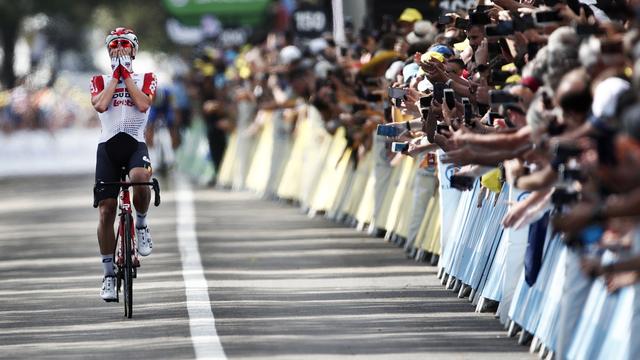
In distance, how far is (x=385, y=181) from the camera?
22875 mm

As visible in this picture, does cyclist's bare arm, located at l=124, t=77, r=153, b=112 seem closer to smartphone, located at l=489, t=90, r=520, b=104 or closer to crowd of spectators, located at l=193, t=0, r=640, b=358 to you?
crowd of spectators, located at l=193, t=0, r=640, b=358

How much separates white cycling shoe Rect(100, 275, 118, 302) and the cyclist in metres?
Answer: 0.01

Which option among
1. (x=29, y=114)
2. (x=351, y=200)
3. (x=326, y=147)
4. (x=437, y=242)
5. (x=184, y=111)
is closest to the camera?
(x=437, y=242)

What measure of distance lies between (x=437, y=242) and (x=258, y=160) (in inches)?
618

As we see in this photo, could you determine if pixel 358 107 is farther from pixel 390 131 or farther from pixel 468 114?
pixel 468 114

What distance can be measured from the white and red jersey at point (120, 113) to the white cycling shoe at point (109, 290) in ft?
3.58

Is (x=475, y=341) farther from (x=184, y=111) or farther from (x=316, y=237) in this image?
(x=184, y=111)

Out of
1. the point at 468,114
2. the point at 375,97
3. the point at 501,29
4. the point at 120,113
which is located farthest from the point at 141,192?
the point at 375,97

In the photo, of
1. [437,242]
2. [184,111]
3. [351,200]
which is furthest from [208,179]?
[437,242]

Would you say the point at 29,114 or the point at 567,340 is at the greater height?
the point at 567,340

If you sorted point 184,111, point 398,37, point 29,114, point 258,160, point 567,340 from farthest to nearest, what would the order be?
point 29,114, point 184,111, point 258,160, point 398,37, point 567,340

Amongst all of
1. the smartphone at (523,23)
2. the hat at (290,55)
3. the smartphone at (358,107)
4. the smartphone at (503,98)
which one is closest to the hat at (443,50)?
the smartphone at (523,23)

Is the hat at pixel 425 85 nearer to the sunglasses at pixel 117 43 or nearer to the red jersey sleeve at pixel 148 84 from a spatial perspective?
the red jersey sleeve at pixel 148 84

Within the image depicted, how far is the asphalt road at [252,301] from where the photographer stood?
13.4 metres
